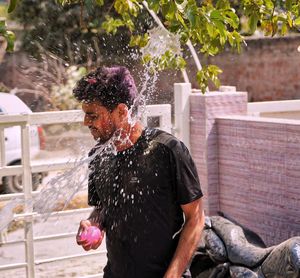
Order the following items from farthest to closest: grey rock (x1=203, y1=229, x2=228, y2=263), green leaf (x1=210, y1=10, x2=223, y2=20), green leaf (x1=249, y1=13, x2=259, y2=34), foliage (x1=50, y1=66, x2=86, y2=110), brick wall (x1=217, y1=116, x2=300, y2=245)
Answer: foliage (x1=50, y1=66, x2=86, y2=110), brick wall (x1=217, y1=116, x2=300, y2=245), grey rock (x1=203, y1=229, x2=228, y2=263), green leaf (x1=249, y1=13, x2=259, y2=34), green leaf (x1=210, y1=10, x2=223, y2=20)

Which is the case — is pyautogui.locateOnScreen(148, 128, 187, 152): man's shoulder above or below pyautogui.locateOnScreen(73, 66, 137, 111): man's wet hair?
below

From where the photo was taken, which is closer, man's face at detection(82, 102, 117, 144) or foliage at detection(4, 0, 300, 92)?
man's face at detection(82, 102, 117, 144)

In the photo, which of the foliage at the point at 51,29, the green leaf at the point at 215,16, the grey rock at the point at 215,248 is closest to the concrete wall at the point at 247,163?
the grey rock at the point at 215,248

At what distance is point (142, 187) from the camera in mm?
2721

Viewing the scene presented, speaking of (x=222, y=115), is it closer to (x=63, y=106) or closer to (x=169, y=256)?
(x=169, y=256)

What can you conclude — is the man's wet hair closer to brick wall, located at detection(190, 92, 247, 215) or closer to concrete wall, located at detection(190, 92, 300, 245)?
concrete wall, located at detection(190, 92, 300, 245)

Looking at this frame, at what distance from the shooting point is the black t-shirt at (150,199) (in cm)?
270

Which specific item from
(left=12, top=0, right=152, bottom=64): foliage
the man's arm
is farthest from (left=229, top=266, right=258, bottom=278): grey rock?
(left=12, top=0, right=152, bottom=64): foliage

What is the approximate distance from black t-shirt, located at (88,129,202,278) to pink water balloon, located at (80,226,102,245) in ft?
0.21

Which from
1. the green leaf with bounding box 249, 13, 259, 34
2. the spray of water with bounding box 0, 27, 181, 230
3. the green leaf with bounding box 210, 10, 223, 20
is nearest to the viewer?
the spray of water with bounding box 0, 27, 181, 230

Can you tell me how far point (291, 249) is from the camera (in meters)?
3.74

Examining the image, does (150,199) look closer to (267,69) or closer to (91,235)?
(91,235)

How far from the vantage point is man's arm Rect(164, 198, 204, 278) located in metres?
2.69

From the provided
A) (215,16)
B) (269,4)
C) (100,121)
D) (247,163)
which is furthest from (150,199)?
(247,163)
